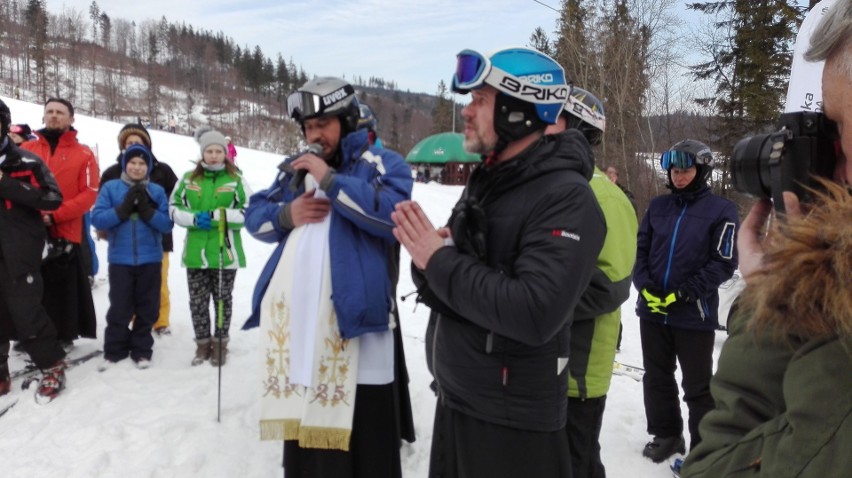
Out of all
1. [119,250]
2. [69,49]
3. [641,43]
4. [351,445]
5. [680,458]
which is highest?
[69,49]

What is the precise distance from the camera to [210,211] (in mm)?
5016

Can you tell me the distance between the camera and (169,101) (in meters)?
81.4

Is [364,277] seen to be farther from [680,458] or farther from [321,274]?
[680,458]

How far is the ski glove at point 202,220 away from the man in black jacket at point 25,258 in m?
1.05

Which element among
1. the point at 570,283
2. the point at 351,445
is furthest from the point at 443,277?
the point at 351,445

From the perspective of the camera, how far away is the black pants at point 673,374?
3719 mm

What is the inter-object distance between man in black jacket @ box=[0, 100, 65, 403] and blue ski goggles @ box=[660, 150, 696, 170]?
4.72 m

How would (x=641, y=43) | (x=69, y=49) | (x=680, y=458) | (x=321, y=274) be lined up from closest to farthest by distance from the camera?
(x=321, y=274) → (x=680, y=458) → (x=641, y=43) → (x=69, y=49)

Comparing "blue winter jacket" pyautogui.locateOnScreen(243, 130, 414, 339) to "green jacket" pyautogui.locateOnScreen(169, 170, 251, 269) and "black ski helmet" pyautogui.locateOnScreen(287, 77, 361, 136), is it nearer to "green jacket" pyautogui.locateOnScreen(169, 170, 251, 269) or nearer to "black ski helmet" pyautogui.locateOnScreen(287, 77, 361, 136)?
"black ski helmet" pyautogui.locateOnScreen(287, 77, 361, 136)

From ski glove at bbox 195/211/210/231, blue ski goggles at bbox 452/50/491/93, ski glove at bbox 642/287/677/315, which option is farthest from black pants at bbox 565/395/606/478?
ski glove at bbox 195/211/210/231

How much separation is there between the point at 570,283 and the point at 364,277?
121cm

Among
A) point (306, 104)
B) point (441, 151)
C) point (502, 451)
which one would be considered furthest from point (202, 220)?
point (441, 151)

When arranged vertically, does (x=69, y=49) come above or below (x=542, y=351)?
above

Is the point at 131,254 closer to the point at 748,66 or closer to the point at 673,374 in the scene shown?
the point at 673,374
